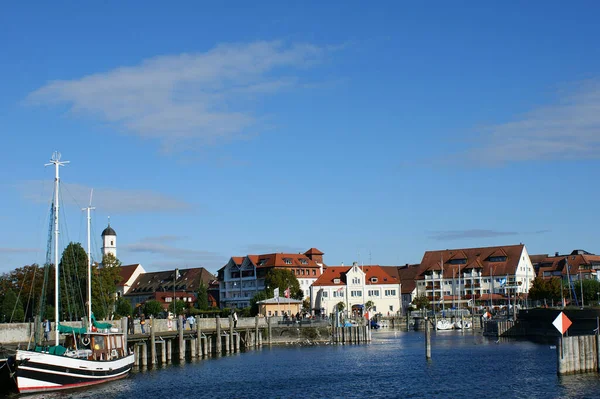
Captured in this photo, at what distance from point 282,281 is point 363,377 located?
299 ft

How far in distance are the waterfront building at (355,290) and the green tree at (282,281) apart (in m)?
9.14

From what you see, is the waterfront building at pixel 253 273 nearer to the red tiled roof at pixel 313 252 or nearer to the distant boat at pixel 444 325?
the red tiled roof at pixel 313 252

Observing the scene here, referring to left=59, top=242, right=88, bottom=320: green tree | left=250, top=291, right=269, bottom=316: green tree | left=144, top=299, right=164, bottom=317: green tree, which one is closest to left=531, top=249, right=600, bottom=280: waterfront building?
left=250, top=291, right=269, bottom=316: green tree

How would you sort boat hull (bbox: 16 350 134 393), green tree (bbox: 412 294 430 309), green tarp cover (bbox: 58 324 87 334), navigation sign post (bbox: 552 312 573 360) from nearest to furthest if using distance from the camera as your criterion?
boat hull (bbox: 16 350 134 393), navigation sign post (bbox: 552 312 573 360), green tarp cover (bbox: 58 324 87 334), green tree (bbox: 412 294 430 309)

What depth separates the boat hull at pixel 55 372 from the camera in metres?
48.8

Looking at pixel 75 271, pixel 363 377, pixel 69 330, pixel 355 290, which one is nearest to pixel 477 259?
pixel 355 290

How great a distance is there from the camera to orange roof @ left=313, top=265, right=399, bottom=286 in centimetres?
16409

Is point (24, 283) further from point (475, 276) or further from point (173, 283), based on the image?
point (475, 276)

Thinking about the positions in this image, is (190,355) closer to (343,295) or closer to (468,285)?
(343,295)

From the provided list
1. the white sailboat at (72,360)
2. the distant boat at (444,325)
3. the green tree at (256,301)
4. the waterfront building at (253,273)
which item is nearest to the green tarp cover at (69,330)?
the white sailboat at (72,360)

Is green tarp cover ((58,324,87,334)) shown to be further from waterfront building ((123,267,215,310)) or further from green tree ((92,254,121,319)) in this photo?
waterfront building ((123,267,215,310))

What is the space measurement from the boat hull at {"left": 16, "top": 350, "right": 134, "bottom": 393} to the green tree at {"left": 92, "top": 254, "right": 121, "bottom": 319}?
49727 mm

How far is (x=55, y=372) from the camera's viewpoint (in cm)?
5056

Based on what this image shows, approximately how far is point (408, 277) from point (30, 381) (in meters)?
138
